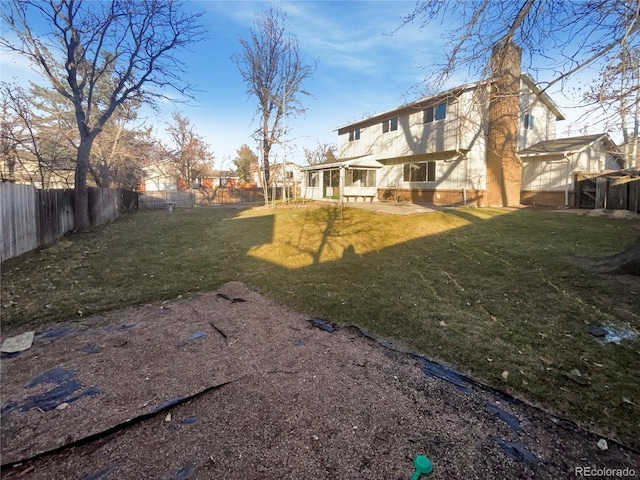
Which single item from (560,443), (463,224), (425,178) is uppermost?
(425,178)

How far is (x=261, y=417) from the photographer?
7.93ft

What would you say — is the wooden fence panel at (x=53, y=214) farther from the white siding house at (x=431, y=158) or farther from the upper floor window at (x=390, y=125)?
the upper floor window at (x=390, y=125)

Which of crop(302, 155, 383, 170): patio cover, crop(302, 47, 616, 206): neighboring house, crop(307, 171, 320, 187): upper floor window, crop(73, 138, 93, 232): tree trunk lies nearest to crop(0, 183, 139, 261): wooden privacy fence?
crop(73, 138, 93, 232): tree trunk

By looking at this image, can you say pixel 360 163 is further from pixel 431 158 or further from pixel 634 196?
pixel 634 196

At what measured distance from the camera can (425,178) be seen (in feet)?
62.4

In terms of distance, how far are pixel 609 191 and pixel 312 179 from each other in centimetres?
1693

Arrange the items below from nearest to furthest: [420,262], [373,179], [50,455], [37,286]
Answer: [50,455]
[37,286]
[420,262]
[373,179]

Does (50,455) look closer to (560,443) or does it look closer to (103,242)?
(560,443)

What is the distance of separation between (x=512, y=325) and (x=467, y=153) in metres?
14.7

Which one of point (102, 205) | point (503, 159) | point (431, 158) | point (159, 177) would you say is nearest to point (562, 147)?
point (503, 159)

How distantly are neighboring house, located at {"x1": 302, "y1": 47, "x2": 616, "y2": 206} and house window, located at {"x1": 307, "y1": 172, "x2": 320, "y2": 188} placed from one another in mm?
1133

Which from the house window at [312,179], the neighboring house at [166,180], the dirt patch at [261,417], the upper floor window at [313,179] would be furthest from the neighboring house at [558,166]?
the neighboring house at [166,180]

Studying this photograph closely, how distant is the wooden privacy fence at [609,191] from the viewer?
11719 millimetres

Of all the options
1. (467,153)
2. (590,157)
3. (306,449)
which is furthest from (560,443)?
(590,157)
